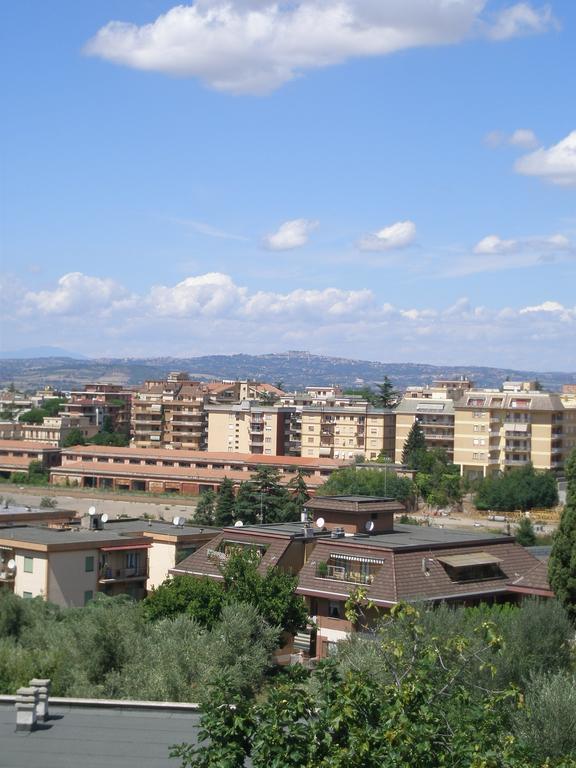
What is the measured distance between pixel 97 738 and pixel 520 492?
5682cm

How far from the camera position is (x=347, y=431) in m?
90.4

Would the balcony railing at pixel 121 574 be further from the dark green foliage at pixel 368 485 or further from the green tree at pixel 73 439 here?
the green tree at pixel 73 439

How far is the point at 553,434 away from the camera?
7625 cm

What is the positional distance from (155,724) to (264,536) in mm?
18595

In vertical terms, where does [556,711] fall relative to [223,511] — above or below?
above

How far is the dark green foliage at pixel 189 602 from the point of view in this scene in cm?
2662

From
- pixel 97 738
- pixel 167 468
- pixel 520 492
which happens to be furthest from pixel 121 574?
pixel 167 468

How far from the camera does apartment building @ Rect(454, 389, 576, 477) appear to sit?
7625 cm

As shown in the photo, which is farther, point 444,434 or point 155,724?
point 444,434

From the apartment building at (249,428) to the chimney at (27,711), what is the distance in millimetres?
78798

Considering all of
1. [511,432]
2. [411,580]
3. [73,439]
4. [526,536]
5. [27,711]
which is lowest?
[526,536]

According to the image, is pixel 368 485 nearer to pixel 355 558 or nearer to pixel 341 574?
pixel 341 574

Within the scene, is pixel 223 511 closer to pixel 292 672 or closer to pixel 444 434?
pixel 444 434

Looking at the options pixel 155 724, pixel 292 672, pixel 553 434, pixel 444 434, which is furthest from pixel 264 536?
pixel 444 434
